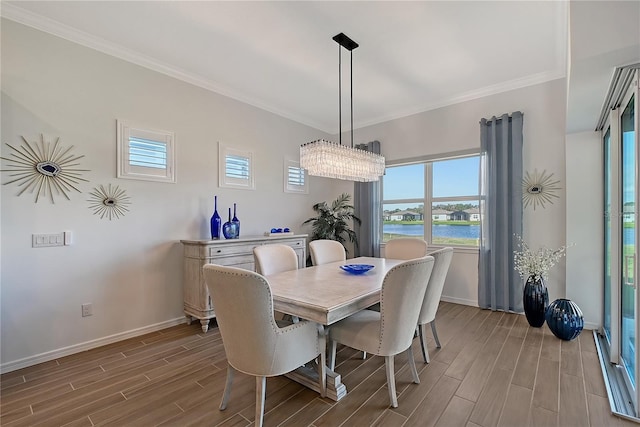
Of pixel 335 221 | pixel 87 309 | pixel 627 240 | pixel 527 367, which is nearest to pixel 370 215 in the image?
pixel 335 221

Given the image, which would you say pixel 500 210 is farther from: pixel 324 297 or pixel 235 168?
pixel 235 168

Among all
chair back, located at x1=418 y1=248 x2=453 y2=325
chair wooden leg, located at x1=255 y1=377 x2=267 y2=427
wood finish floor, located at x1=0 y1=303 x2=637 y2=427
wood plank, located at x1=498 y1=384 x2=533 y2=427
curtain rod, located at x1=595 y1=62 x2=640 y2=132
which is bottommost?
wood finish floor, located at x1=0 y1=303 x2=637 y2=427

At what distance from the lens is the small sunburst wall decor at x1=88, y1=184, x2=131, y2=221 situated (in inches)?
107

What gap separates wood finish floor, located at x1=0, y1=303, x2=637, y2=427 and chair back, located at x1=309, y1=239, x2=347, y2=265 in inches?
37.0

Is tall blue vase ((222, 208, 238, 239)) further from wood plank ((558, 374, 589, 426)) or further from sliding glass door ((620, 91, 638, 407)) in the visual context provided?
sliding glass door ((620, 91, 638, 407))

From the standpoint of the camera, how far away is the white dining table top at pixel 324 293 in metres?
1.63

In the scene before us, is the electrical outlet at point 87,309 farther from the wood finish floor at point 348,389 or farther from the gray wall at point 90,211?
the wood finish floor at point 348,389

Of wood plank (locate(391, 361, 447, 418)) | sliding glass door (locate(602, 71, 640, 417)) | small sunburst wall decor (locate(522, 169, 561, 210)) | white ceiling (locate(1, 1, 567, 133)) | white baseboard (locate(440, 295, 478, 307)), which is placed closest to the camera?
wood plank (locate(391, 361, 447, 418))

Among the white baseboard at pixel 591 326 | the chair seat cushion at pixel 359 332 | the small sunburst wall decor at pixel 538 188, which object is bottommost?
the white baseboard at pixel 591 326

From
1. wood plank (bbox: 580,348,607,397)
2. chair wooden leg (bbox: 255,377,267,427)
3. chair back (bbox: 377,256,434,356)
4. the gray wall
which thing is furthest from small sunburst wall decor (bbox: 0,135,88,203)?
wood plank (bbox: 580,348,607,397)

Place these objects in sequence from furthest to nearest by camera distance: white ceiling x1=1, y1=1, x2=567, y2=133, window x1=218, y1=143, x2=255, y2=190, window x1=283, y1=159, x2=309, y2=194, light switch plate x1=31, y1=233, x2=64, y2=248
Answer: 1. window x1=283, y1=159, x2=309, y2=194
2. window x1=218, y1=143, x2=255, y2=190
3. light switch plate x1=31, y1=233, x2=64, y2=248
4. white ceiling x1=1, y1=1, x2=567, y2=133

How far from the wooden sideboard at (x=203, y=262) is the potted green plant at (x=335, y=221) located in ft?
5.02

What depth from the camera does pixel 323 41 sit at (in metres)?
2.67

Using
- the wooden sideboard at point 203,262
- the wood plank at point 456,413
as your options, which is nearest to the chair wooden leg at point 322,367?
the wood plank at point 456,413
